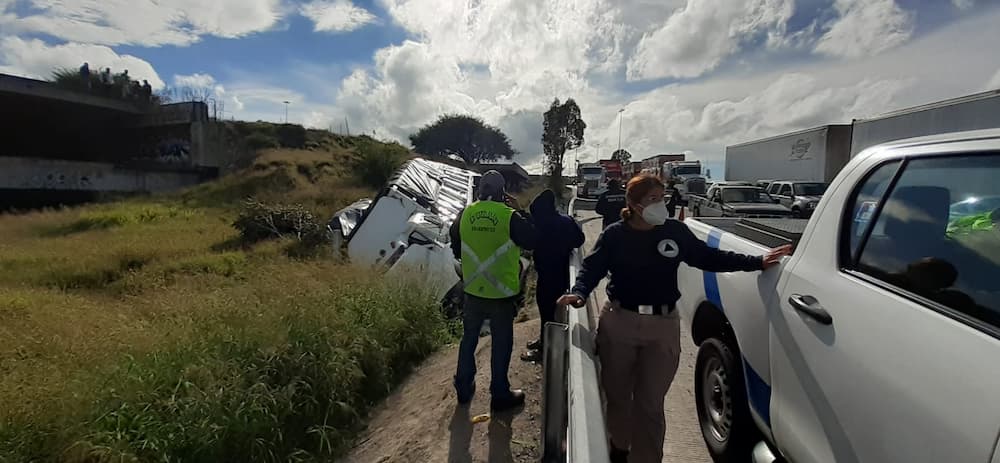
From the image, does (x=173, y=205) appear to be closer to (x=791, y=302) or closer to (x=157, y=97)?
(x=157, y=97)

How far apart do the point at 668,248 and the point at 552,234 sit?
4.95ft

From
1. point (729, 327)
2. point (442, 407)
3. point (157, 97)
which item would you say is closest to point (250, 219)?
point (442, 407)

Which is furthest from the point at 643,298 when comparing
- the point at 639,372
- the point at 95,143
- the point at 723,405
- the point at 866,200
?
the point at 95,143

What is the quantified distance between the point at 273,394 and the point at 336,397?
59cm

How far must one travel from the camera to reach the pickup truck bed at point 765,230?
3316 millimetres

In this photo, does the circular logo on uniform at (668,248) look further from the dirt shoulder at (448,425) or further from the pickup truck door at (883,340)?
the dirt shoulder at (448,425)

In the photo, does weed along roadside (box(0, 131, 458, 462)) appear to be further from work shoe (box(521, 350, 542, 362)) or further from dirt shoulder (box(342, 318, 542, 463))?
work shoe (box(521, 350, 542, 362))

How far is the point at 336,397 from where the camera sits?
4.68m

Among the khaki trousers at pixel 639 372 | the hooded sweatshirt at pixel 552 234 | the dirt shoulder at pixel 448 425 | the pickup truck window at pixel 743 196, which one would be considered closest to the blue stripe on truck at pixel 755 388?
the khaki trousers at pixel 639 372

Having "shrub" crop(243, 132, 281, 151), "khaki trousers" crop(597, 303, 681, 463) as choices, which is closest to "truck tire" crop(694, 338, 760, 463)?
"khaki trousers" crop(597, 303, 681, 463)

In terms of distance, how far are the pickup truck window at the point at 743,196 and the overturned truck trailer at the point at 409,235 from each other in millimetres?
8256

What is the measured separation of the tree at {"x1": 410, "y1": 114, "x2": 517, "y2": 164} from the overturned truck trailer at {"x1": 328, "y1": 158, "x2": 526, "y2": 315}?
2233 inches

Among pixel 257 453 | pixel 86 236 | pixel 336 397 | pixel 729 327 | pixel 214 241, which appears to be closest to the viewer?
pixel 729 327

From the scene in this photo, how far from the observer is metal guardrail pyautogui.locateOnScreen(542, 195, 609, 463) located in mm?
1879
